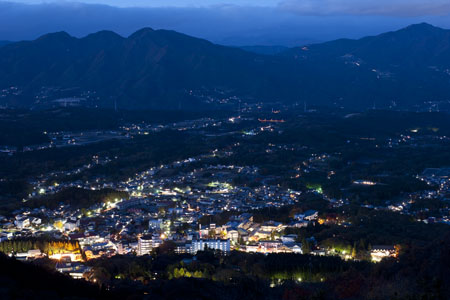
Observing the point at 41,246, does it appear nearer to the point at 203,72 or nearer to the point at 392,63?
the point at 203,72

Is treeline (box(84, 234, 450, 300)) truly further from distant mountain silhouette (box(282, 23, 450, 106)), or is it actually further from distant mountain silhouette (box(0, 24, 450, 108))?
distant mountain silhouette (box(282, 23, 450, 106))

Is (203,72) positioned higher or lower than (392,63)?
lower

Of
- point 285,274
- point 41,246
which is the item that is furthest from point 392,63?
point 285,274

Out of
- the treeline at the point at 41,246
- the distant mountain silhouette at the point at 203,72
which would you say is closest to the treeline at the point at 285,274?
the treeline at the point at 41,246

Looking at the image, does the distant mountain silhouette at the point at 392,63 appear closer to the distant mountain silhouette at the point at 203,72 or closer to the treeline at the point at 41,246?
the distant mountain silhouette at the point at 203,72

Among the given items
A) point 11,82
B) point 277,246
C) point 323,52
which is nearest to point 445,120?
point 277,246
